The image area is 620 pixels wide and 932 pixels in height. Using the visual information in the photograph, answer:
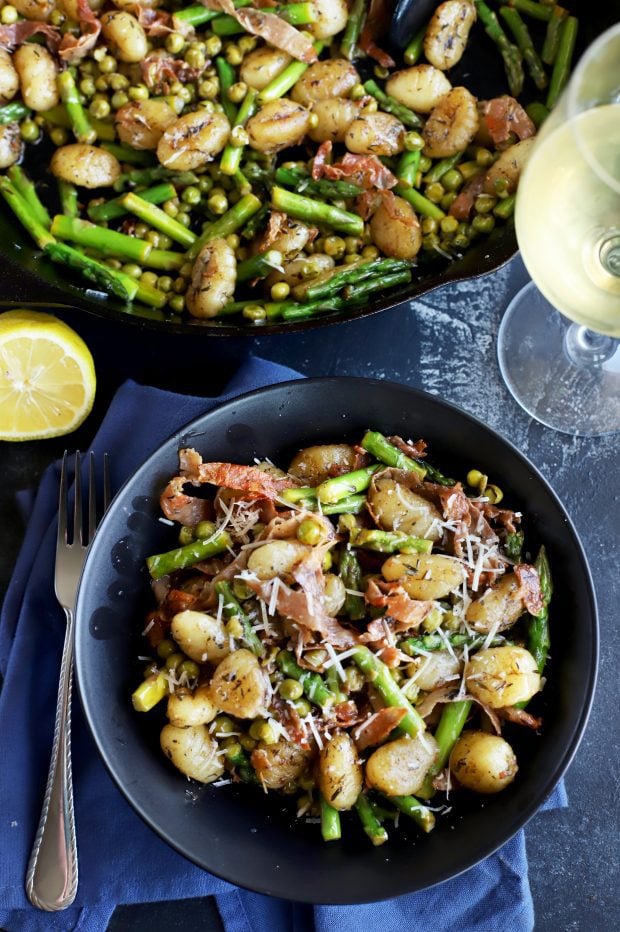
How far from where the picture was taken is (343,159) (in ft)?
9.88

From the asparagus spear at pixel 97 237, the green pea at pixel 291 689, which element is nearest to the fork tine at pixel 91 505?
the asparagus spear at pixel 97 237

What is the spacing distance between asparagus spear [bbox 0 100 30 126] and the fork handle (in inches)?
69.3

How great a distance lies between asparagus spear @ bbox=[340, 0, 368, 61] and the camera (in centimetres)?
306

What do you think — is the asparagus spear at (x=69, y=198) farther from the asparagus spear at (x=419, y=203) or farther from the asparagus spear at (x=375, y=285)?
the asparagus spear at (x=419, y=203)

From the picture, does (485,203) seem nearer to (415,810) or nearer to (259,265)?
(259,265)

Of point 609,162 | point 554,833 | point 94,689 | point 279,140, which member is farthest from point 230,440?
point 554,833

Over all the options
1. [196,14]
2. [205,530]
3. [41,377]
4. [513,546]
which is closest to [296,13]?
[196,14]

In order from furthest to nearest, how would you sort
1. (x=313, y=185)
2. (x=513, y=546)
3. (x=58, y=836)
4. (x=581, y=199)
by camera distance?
(x=313, y=185) < (x=58, y=836) < (x=513, y=546) < (x=581, y=199)

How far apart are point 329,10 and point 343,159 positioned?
0.48 m

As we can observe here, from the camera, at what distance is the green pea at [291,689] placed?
236cm

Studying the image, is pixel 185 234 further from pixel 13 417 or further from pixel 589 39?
pixel 589 39

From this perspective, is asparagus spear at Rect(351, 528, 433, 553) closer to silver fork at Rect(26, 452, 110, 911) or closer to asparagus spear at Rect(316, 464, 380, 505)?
asparagus spear at Rect(316, 464, 380, 505)

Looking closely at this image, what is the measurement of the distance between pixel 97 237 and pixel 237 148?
531mm

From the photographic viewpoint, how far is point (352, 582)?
2.55 meters
